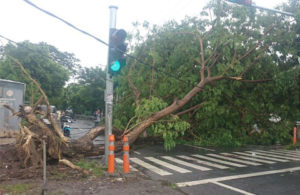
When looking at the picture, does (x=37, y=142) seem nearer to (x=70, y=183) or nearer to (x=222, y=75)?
(x=70, y=183)

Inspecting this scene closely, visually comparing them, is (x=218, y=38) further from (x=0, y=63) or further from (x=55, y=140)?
(x=0, y=63)

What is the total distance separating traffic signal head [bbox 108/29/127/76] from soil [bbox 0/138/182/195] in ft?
8.94

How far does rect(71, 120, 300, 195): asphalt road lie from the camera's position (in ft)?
20.2

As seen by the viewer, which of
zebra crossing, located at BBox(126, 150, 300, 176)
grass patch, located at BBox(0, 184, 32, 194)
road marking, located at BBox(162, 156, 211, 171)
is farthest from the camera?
road marking, located at BBox(162, 156, 211, 171)

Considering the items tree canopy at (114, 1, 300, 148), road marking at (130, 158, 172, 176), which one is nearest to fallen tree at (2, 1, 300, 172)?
tree canopy at (114, 1, 300, 148)

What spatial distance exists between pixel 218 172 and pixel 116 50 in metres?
4.39

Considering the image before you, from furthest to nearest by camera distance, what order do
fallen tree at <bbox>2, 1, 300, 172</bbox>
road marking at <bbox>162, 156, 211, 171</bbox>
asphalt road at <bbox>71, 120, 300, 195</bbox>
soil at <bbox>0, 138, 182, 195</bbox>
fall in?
fallen tree at <bbox>2, 1, 300, 172</bbox> < road marking at <bbox>162, 156, 211, 171</bbox> < asphalt road at <bbox>71, 120, 300, 195</bbox> < soil at <bbox>0, 138, 182, 195</bbox>

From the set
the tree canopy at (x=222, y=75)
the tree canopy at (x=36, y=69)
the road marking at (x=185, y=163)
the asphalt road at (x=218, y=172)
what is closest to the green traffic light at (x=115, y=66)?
the asphalt road at (x=218, y=172)

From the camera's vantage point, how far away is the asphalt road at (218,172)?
6.17 m

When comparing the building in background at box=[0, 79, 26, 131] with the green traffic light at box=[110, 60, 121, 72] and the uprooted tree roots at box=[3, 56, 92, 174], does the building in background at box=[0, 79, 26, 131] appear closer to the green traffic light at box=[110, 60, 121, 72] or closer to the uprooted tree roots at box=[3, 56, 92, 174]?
the uprooted tree roots at box=[3, 56, 92, 174]

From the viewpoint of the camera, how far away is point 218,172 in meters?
7.77

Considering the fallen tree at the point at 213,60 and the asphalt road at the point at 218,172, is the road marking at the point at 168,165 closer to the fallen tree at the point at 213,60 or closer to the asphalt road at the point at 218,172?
the asphalt road at the point at 218,172

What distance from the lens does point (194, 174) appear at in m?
7.48

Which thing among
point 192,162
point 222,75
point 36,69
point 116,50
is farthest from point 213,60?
point 36,69
